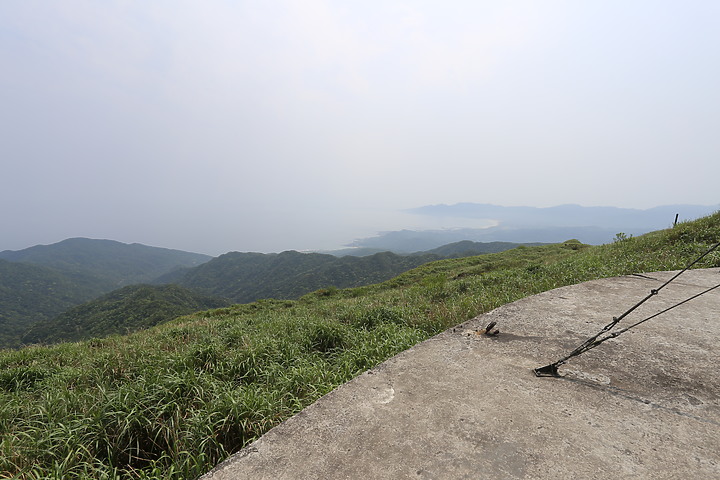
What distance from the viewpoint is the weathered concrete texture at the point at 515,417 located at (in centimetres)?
213

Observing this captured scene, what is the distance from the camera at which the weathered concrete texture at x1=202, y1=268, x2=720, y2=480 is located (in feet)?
6.99

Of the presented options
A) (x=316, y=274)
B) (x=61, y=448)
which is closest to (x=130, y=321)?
(x=61, y=448)

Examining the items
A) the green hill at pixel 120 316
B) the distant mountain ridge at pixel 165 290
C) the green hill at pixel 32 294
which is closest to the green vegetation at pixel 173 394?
the distant mountain ridge at pixel 165 290

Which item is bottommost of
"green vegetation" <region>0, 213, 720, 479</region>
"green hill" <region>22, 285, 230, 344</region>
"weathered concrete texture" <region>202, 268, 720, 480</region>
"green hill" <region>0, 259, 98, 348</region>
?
"green hill" <region>0, 259, 98, 348</region>

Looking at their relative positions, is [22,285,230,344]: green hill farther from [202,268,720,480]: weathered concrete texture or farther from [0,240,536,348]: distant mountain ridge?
[202,268,720,480]: weathered concrete texture

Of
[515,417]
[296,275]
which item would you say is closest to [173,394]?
[515,417]

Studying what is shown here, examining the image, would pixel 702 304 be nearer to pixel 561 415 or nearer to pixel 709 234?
pixel 561 415

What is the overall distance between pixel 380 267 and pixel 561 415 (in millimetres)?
111230

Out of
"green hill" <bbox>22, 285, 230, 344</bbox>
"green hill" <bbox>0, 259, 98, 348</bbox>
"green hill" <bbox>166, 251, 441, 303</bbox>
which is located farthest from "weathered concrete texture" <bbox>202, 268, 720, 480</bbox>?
"green hill" <bbox>0, 259, 98, 348</bbox>

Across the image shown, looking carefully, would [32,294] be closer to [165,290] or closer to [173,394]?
[165,290]

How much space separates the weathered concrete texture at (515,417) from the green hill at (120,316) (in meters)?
41.8

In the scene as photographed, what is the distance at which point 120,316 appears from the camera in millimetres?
53250

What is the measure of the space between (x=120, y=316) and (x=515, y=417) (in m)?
68.0

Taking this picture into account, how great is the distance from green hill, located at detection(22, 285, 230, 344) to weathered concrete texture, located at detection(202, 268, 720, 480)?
41.8m
